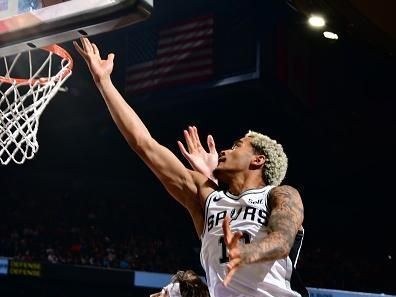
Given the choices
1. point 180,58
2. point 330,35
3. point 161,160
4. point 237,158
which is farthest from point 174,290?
point 180,58

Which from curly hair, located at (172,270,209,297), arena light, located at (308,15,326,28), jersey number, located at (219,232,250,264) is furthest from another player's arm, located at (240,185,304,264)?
arena light, located at (308,15,326,28)

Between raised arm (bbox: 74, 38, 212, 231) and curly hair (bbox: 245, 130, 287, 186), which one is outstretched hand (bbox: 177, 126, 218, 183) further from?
curly hair (bbox: 245, 130, 287, 186)

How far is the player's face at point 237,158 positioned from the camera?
233 centimetres

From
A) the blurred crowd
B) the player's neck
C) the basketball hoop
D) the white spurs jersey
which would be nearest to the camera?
the white spurs jersey

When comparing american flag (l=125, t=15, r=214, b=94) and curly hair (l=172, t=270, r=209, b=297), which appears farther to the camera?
american flag (l=125, t=15, r=214, b=94)

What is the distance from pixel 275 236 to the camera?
1.80m

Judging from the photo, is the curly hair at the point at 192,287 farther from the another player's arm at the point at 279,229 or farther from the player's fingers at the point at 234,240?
the player's fingers at the point at 234,240

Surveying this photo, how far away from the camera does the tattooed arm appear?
166cm

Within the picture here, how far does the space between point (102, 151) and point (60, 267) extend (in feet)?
13.4

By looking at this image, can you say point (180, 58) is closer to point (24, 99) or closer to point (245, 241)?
point (24, 99)

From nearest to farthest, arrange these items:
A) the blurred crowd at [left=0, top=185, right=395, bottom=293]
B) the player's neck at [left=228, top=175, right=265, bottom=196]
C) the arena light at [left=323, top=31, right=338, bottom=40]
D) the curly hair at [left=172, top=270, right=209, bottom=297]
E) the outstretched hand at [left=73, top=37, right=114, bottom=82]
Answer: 1. the player's neck at [left=228, top=175, right=265, bottom=196]
2. the outstretched hand at [left=73, top=37, right=114, bottom=82]
3. the curly hair at [left=172, top=270, right=209, bottom=297]
4. the arena light at [left=323, top=31, right=338, bottom=40]
5. the blurred crowd at [left=0, top=185, right=395, bottom=293]

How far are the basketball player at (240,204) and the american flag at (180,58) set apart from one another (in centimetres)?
574

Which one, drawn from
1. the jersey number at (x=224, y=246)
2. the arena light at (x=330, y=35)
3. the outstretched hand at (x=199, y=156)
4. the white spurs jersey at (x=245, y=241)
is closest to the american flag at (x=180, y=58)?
the arena light at (x=330, y=35)

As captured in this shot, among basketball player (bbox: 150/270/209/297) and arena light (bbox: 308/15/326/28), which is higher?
arena light (bbox: 308/15/326/28)
